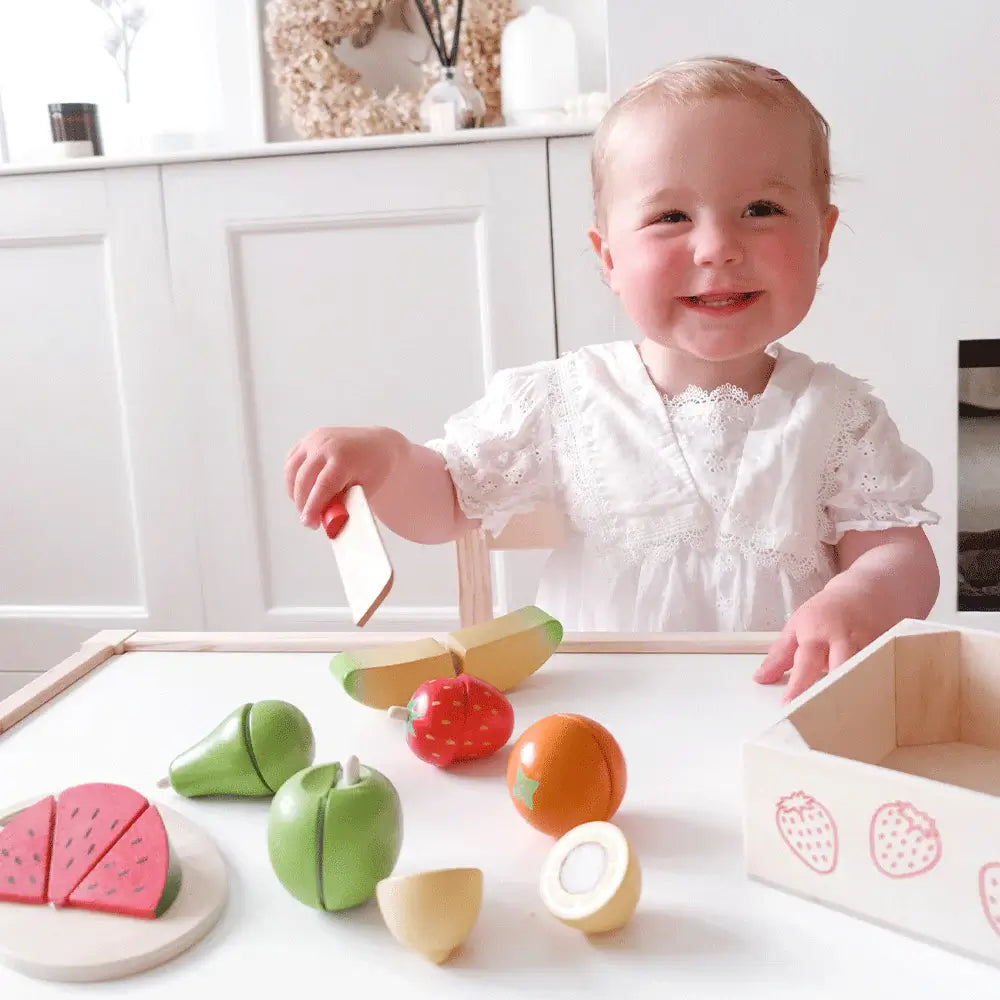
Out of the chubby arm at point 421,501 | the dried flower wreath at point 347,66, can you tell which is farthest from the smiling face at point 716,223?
the dried flower wreath at point 347,66

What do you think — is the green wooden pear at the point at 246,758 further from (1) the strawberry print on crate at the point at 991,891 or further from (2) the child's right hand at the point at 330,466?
(1) the strawberry print on crate at the point at 991,891

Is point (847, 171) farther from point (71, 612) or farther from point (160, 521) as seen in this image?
point (71, 612)

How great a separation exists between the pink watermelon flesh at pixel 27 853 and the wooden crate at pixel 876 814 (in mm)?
290

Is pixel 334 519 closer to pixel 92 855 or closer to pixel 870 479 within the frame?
pixel 92 855

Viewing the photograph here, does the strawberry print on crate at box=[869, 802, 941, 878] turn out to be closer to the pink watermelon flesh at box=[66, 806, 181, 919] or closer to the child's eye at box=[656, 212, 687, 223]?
the pink watermelon flesh at box=[66, 806, 181, 919]

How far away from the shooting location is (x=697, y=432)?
0.96 metres

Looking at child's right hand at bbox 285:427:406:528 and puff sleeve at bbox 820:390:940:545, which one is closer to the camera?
child's right hand at bbox 285:427:406:528

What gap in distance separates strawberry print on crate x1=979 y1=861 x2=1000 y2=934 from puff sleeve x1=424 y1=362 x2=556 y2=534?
0.62 metres

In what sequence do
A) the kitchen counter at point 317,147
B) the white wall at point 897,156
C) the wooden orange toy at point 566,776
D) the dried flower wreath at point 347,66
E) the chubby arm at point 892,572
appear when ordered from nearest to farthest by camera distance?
the wooden orange toy at point 566,776 < the chubby arm at point 892,572 < the white wall at point 897,156 < the kitchen counter at point 317,147 < the dried flower wreath at point 347,66

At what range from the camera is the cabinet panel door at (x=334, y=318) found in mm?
1792

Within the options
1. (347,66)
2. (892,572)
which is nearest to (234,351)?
(347,66)

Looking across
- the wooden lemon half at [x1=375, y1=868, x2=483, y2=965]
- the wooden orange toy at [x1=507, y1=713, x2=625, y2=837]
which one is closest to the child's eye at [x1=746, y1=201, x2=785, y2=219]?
the wooden orange toy at [x1=507, y1=713, x2=625, y2=837]

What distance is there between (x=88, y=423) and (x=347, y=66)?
81 centimetres

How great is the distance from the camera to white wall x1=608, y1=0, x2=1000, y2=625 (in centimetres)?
160
